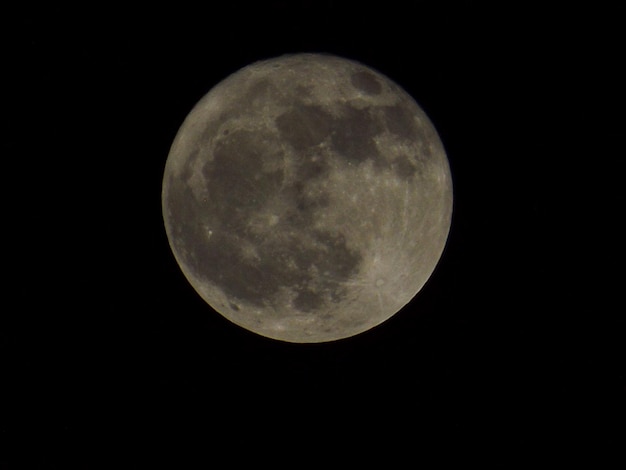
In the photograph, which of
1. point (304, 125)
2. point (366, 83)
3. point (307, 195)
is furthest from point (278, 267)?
point (366, 83)

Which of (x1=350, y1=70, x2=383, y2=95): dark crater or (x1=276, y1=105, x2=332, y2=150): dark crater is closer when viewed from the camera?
(x1=276, y1=105, x2=332, y2=150): dark crater

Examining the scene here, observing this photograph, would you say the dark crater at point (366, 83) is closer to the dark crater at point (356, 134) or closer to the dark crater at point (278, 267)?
the dark crater at point (356, 134)

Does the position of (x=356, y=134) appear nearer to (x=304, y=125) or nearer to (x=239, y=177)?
(x=304, y=125)

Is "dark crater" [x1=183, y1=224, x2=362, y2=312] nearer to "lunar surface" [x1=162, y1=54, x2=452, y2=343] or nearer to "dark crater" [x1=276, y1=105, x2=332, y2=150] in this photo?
"lunar surface" [x1=162, y1=54, x2=452, y2=343]

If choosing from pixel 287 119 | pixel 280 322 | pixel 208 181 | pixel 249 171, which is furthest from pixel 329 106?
pixel 280 322

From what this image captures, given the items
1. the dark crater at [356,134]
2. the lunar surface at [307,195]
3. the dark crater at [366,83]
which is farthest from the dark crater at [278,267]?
the dark crater at [366,83]

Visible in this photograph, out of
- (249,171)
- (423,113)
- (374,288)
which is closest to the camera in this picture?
(249,171)

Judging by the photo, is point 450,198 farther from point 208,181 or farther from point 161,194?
point 161,194

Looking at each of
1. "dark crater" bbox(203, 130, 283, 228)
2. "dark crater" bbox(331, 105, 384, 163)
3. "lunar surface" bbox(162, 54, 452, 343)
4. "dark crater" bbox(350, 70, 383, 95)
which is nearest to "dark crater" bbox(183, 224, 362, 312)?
"lunar surface" bbox(162, 54, 452, 343)
